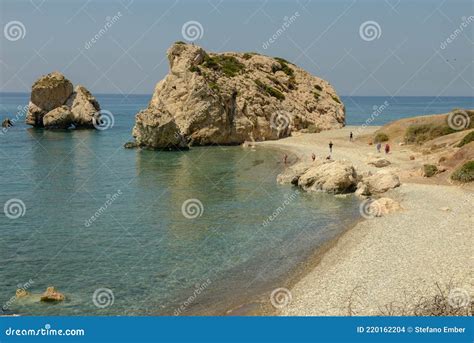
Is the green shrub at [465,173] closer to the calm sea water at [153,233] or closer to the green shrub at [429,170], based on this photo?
the green shrub at [429,170]

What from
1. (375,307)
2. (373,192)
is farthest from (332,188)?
(375,307)

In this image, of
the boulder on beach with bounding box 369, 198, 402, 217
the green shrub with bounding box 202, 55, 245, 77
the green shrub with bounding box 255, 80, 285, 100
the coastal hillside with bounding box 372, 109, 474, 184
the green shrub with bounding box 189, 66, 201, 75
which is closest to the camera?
the boulder on beach with bounding box 369, 198, 402, 217

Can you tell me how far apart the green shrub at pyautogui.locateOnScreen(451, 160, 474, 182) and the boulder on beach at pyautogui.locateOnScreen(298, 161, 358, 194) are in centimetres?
891

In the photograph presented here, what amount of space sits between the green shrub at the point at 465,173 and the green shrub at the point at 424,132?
25.0 metres

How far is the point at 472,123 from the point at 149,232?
56753 mm

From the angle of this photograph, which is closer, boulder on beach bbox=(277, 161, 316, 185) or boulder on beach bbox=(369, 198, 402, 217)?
boulder on beach bbox=(369, 198, 402, 217)

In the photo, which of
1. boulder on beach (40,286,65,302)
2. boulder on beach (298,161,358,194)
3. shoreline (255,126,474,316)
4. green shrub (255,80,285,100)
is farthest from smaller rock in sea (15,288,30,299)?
green shrub (255,80,285,100)

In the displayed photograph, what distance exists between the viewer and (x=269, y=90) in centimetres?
9450

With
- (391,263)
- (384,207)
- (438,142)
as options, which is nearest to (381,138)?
(438,142)

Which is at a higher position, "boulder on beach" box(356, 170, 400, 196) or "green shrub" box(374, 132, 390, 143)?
"green shrub" box(374, 132, 390, 143)

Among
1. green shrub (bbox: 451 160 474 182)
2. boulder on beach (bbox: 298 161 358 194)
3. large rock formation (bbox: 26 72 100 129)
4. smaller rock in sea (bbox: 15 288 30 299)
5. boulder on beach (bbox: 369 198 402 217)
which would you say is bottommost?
large rock formation (bbox: 26 72 100 129)

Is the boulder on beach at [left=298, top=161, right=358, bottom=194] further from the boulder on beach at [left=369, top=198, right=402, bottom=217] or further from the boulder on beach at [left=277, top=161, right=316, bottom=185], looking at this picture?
the boulder on beach at [left=369, top=198, right=402, bottom=217]

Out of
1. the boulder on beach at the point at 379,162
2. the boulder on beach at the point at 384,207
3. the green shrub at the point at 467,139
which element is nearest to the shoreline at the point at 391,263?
the boulder on beach at the point at 384,207

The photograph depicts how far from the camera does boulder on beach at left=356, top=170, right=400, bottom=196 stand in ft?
147
